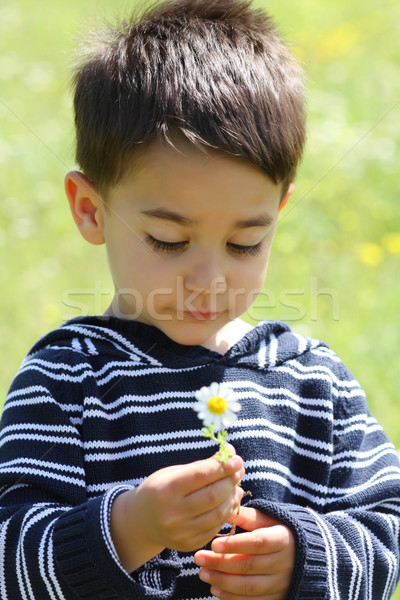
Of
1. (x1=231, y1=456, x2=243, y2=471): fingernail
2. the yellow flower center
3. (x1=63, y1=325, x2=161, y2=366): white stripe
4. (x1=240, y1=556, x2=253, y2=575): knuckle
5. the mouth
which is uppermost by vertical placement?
the mouth

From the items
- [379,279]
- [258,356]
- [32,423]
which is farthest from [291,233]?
[32,423]

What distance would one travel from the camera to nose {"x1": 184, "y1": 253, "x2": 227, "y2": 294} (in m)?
1.66

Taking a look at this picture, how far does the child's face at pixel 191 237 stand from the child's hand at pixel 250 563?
0.43m

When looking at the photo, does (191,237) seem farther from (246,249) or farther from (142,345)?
(142,345)

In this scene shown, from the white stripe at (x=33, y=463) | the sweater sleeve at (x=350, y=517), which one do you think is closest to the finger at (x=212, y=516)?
the sweater sleeve at (x=350, y=517)

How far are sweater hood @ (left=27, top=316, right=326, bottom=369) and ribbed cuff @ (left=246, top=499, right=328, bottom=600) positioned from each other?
335 mm

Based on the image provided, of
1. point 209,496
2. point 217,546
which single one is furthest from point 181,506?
point 217,546

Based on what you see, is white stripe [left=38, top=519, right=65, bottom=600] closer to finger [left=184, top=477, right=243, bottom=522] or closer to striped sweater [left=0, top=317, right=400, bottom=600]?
striped sweater [left=0, top=317, right=400, bottom=600]

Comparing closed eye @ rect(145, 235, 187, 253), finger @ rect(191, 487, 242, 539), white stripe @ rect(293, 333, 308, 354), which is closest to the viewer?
finger @ rect(191, 487, 242, 539)

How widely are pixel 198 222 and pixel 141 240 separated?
0.41ft

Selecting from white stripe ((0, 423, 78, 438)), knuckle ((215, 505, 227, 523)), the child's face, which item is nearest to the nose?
the child's face

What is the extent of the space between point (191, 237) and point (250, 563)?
0.61 meters

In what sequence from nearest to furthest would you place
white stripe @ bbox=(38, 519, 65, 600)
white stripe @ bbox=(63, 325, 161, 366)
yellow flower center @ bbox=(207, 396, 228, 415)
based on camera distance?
yellow flower center @ bbox=(207, 396, 228, 415) < white stripe @ bbox=(38, 519, 65, 600) < white stripe @ bbox=(63, 325, 161, 366)

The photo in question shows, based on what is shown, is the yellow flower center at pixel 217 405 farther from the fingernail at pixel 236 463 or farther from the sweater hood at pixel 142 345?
the sweater hood at pixel 142 345
